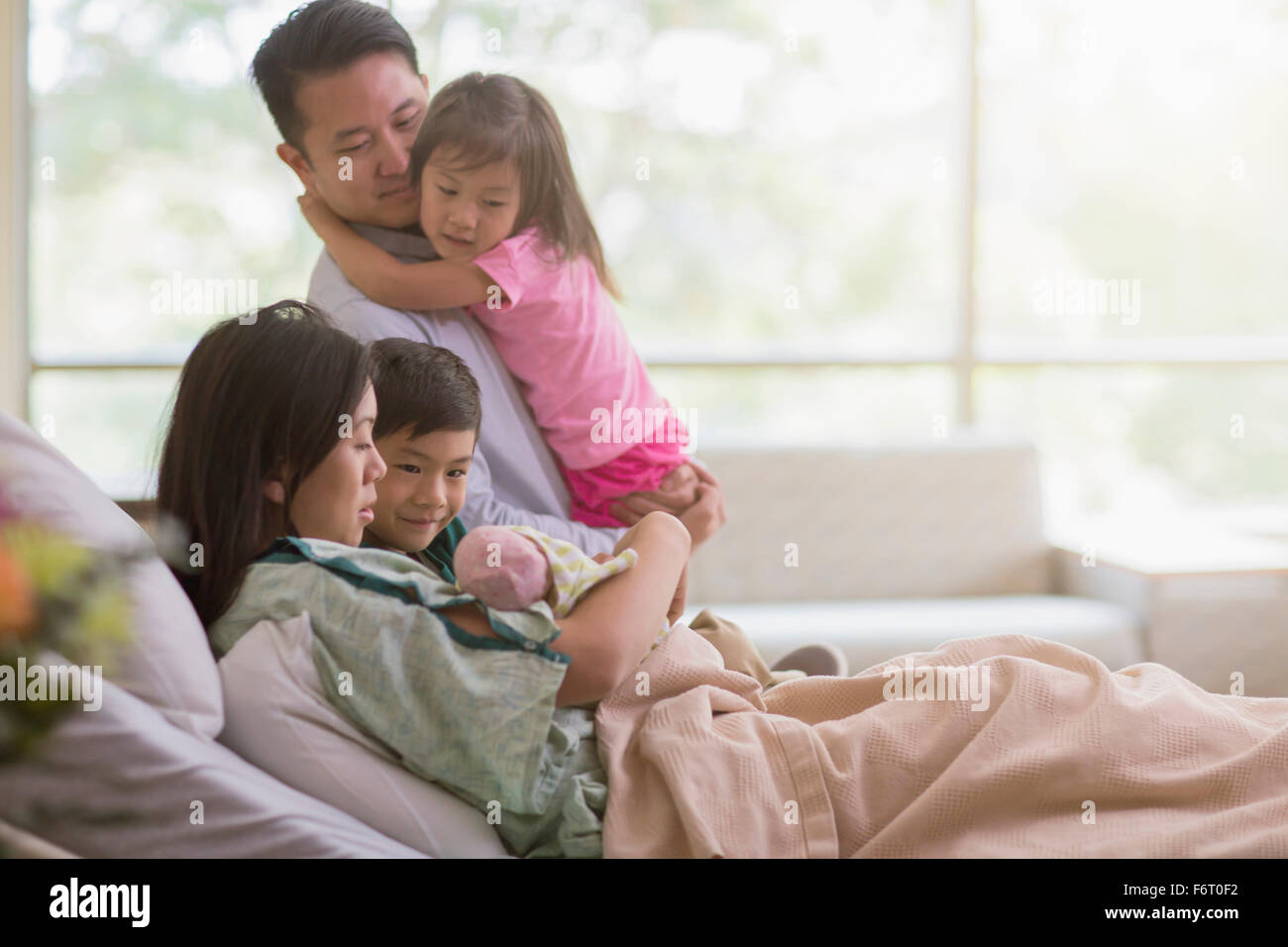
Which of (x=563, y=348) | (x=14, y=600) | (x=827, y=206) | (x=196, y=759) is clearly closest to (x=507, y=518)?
(x=563, y=348)

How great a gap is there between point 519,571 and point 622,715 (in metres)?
0.20

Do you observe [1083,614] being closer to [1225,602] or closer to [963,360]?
[1225,602]

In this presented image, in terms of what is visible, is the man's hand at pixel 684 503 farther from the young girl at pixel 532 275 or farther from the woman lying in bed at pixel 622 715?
the woman lying in bed at pixel 622 715

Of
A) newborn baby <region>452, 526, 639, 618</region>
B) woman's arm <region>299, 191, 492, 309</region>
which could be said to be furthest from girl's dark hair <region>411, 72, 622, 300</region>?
newborn baby <region>452, 526, 639, 618</region>

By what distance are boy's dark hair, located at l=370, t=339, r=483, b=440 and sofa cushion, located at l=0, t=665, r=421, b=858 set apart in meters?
0.51

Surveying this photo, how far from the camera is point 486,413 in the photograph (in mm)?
1804

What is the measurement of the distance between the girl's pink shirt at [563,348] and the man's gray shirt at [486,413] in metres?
0.03

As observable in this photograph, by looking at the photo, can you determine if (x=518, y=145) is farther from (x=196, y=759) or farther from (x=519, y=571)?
(x=196, y=759)

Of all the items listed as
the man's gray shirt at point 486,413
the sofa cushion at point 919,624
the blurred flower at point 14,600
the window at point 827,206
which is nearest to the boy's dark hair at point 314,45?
the man's gray shirt at point 486,413

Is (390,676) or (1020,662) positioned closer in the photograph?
(390,676)

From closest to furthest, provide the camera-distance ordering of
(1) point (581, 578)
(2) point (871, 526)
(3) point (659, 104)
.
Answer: (1) point (581, 578)
(2) point (871, 526)
(3) point (659, 104)

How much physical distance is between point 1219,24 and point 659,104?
2368 millimetres

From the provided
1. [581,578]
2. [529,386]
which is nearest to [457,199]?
[529,386]

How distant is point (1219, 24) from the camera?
4.99 metres
